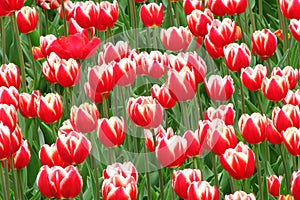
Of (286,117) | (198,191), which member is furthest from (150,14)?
(198,191)

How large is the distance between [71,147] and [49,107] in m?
0.49

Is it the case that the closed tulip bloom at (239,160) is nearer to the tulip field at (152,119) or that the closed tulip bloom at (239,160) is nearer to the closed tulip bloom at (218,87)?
the tulip field at (152,119)

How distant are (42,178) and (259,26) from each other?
2553 millimetres

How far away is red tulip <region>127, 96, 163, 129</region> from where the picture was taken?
2699 millimetres

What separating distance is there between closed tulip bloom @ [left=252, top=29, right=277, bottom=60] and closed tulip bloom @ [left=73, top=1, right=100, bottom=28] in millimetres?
760

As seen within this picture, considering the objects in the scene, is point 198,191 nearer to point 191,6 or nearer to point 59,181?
point 59,181

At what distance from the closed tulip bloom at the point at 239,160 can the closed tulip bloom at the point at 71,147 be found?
476 millimetres

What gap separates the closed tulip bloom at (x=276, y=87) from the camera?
3045mm

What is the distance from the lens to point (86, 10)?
374 centimetres

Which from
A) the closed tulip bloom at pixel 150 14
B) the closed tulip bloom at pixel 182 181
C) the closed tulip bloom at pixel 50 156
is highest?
the closed tulip bloom at pixel 150 14

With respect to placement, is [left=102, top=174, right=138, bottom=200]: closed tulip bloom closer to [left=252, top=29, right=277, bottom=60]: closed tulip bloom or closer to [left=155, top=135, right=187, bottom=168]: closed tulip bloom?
[left=155, top=135, right=187, bottom=168]: closed tulip bloom

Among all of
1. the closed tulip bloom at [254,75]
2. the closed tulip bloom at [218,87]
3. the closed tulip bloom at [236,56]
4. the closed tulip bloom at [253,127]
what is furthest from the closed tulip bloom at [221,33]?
the closed tulip bloom at [253,127]

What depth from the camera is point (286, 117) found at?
9.11ft

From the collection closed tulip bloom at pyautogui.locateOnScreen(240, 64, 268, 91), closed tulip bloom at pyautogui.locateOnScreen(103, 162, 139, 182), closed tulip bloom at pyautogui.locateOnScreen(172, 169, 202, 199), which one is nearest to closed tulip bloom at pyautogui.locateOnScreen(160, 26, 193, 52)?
closed tulip bloom at pyautogui.locateOnScreen(240, 64, 268, 91)
